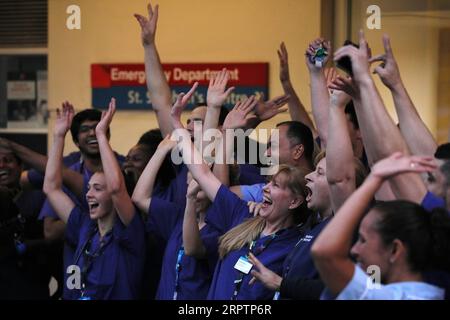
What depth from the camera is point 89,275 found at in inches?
216

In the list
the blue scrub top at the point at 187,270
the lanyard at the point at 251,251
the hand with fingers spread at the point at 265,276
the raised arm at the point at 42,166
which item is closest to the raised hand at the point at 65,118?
the raised arm at the point at 42,166

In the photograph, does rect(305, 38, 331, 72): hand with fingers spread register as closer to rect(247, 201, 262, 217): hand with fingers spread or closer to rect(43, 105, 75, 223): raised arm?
rect(247, 201, 262, 217): hand with fingers spread

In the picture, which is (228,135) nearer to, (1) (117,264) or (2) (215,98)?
(2) (215,98)

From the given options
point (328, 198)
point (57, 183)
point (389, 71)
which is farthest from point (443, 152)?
point (57, 183)

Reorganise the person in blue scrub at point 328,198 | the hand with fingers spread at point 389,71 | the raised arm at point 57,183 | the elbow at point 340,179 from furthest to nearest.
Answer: the raised arm at point 57,183 < the hand with fingers spread at point 389,71 < the elbow at point 340,179 < the person in blue scrub at point 328,198

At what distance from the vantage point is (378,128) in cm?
388

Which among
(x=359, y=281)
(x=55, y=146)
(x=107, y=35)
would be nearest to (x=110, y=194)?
(x=55, y=146)

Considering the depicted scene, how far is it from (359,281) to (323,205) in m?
1.16

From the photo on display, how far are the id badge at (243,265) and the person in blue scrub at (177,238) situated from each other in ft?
1.69

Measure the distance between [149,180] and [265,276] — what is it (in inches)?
59.3

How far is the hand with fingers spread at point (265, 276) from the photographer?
4.25 metres

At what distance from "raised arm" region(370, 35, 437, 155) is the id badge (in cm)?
88

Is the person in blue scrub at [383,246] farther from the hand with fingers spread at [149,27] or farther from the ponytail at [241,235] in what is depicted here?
the hand with fingers spread at [149,27]

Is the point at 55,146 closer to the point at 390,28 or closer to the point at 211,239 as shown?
the point at 211,239
